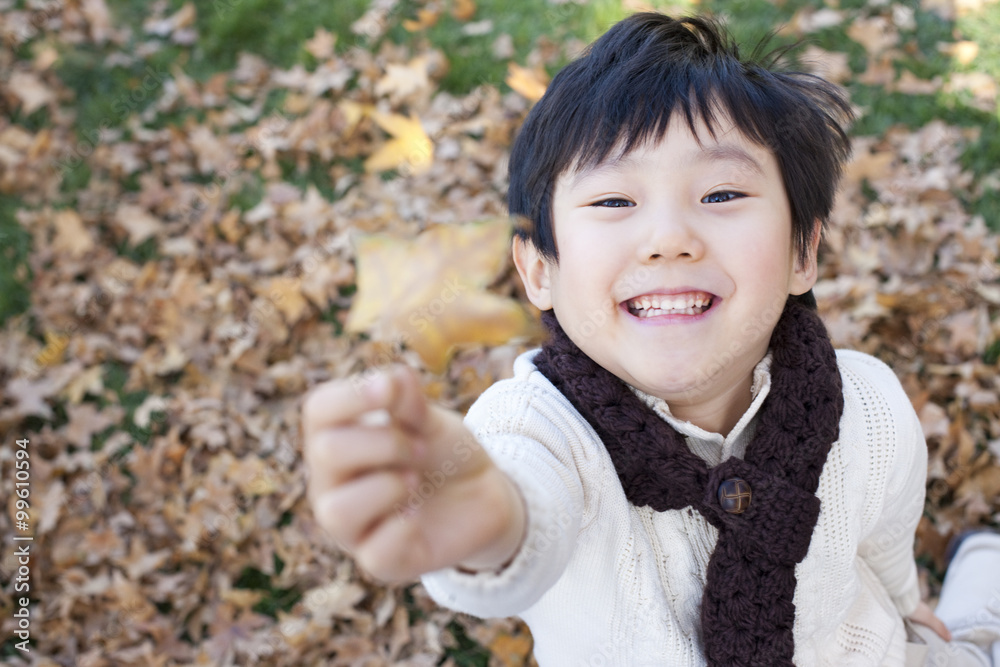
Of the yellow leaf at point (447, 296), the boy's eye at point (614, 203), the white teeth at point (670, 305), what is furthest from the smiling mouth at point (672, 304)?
the yellow leaf at point (447, 296)

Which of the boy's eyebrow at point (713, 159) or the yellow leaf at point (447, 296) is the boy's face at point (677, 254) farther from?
the yellow leaf at point (447, 296)

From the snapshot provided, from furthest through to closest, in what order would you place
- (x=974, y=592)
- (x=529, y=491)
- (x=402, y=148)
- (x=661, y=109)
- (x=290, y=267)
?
(x=402, y=148), (x=290, y=267), (x=974, y=592), (x=661, y=109), (x=529, y=491)

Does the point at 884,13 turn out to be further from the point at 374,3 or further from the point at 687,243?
the point at 687,243

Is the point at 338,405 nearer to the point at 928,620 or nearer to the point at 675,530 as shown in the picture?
the point at 675,530

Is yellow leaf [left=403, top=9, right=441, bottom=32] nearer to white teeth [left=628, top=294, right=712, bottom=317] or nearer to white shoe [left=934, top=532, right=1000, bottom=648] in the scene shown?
white teeth [left=628, top=294, right=712, bottom=317]

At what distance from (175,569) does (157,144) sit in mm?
2484

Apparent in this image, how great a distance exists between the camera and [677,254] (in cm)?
122

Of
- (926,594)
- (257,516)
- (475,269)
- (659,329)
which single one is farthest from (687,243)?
(257,516)

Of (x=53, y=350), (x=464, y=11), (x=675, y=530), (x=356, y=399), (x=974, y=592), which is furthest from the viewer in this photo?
(x=464, y=11)

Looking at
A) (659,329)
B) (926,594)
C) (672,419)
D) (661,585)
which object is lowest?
(926,594)

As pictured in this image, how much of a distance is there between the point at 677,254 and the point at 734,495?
45cm

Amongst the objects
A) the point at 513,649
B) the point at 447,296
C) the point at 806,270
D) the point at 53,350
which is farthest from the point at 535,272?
the point at 53,350

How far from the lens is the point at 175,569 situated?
2586 millimetres

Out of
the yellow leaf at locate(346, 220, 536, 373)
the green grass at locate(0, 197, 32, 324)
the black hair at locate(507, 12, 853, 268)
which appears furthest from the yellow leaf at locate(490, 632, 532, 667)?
the green grass at locate(0, 197, 32, 324)
